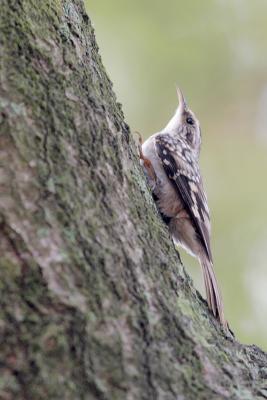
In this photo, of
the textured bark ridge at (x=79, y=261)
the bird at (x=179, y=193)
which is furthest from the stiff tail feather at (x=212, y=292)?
the textured bark ridge at (x=79, y=261)

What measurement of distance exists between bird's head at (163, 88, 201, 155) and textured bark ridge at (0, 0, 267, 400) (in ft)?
7.28

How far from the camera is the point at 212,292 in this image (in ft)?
8.79

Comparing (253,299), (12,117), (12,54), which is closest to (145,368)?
(12,117)

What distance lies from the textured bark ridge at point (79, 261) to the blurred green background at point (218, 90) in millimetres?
1765

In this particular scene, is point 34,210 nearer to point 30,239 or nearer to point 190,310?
point 30,239

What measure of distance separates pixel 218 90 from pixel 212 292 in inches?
58.1

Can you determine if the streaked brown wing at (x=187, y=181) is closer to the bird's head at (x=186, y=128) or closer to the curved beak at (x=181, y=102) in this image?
the curved beak at (x=181, y=102)

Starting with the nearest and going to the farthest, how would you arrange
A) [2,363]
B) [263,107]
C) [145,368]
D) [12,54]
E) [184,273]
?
[2,363]
[145,368]
[12,54]
[184,273]
[263,107]

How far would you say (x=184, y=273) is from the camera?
1.86m

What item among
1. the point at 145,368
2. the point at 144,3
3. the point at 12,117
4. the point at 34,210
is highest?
the point at 144,3

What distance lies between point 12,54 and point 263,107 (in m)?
2.51

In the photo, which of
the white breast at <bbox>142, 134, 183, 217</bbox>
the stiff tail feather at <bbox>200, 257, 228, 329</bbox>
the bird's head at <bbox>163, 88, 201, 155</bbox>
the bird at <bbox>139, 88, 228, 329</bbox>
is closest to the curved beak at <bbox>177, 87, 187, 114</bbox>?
the bird's head at <bbox>163, 88, 201, 155</bbox>

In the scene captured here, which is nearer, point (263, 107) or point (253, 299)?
point (253, 299)

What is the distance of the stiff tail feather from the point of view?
2.06 meters
